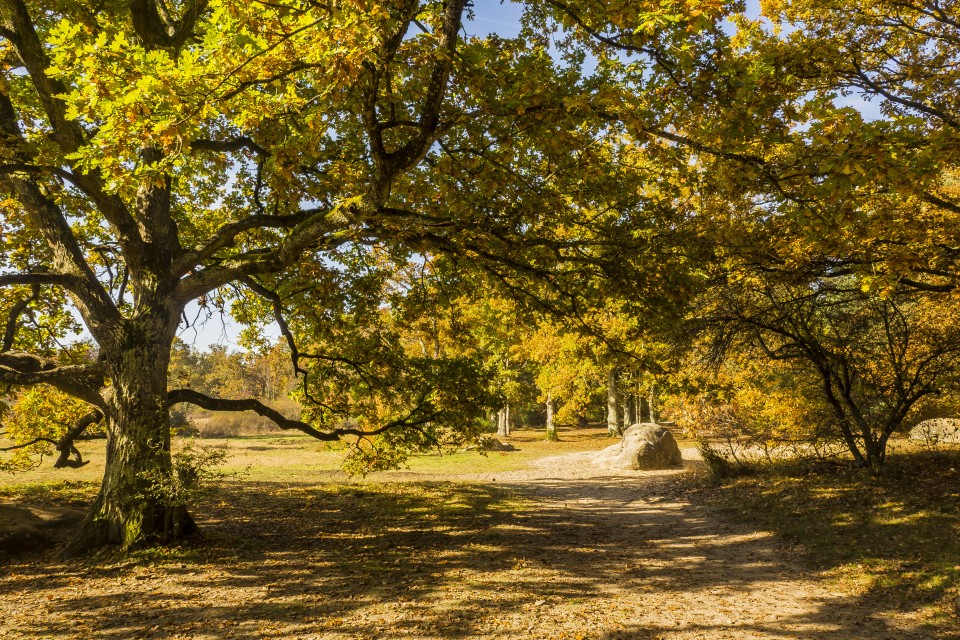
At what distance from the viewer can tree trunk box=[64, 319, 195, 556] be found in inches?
311

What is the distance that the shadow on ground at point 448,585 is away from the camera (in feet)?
17.7

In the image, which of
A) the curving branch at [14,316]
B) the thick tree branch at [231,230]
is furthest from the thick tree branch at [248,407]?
the curving branch at [14,316]

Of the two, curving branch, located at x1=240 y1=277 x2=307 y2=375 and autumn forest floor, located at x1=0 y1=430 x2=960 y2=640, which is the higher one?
curving branch, located at x1=240 y1=277 x2=307 y2=375

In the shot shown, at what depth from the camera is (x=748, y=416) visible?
19.9 metres

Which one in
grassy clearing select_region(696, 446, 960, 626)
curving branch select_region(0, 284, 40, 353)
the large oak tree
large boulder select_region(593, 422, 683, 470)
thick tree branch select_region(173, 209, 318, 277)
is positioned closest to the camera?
the large oak tree

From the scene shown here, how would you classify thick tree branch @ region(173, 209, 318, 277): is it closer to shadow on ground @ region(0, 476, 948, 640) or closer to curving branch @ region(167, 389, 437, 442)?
curving branch @ region(167, 389, 437, 442)

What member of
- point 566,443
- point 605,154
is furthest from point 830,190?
point 566,443

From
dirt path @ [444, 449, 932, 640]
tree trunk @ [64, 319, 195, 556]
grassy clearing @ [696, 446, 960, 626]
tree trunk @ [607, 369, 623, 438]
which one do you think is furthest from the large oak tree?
tree trunk @ [607, 369, 623, 438]

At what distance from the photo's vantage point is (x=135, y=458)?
8000 mm

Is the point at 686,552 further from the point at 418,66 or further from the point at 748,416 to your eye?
the point at 748,416

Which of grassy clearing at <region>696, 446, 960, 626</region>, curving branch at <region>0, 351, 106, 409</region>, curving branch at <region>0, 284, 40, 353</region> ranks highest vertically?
curving branch at <region>0, 284, 40, 353</region>

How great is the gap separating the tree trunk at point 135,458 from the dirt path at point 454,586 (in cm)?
67

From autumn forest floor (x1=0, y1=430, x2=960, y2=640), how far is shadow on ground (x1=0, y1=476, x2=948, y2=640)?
0.10ft

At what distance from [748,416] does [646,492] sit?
773cm
